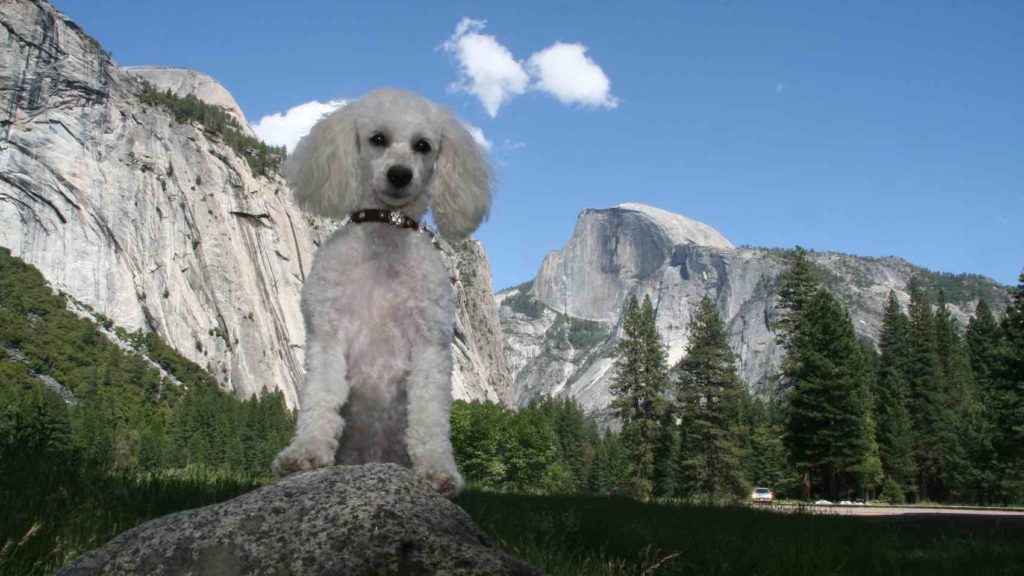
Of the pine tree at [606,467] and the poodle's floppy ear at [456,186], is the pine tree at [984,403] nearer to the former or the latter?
the pine tree at [606,467]

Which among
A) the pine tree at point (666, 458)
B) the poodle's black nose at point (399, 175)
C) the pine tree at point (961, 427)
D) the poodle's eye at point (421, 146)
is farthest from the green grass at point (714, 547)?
the pine tree at point (961, 427)

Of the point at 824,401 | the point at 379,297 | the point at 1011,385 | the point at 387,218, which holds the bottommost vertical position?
the point at 379,297

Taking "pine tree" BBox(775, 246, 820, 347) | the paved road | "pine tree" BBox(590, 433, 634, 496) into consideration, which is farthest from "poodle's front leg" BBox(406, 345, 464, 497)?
"pine tree" BBox(590, 433, 634, 496)

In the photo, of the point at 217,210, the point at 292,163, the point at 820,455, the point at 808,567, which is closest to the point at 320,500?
the point at 292,163

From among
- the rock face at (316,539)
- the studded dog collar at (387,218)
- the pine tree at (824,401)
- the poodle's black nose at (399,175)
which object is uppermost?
the pine tree at (824,401)

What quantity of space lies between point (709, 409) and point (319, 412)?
58272 millimetres

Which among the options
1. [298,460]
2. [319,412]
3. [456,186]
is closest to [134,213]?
[456,186]

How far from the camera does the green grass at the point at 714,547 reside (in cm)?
526

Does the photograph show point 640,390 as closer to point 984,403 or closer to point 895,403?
point 895,403

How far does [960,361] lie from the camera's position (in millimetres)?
82562

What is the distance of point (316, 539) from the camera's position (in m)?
2.65

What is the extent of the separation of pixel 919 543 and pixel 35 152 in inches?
4981

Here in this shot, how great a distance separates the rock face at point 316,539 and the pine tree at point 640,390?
5952 centimetres

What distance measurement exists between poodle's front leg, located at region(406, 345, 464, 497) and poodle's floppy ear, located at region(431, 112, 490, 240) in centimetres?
126
